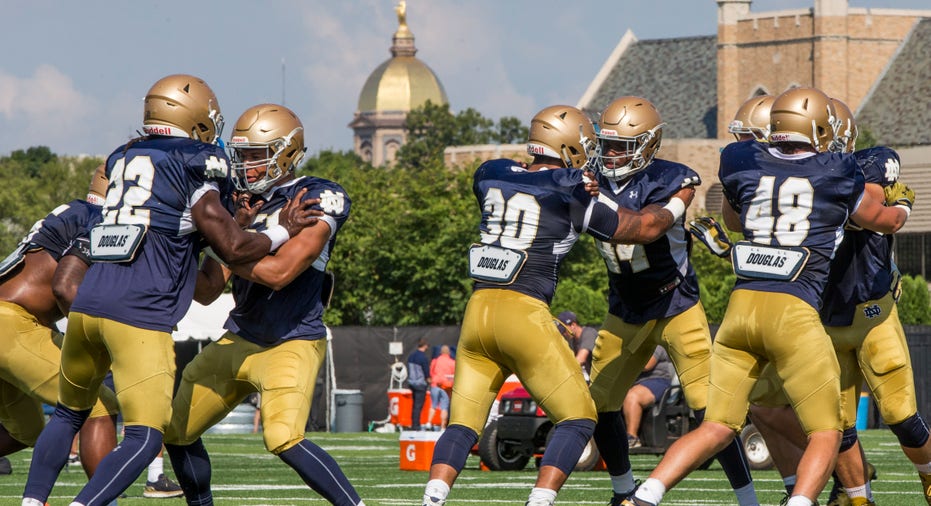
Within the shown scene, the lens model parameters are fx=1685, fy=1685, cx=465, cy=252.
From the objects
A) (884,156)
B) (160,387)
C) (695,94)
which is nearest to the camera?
(160,387)

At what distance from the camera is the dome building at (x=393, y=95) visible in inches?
7156

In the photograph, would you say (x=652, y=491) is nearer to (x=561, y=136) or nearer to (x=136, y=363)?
(x=561, y=136)

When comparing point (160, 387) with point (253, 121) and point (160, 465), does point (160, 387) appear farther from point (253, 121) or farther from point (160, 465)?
point (160, 465)

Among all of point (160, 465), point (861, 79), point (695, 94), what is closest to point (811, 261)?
point (160, 465)

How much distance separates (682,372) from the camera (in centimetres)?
876

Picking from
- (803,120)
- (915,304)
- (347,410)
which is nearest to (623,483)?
(803,120)

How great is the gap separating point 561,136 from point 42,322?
3.03m

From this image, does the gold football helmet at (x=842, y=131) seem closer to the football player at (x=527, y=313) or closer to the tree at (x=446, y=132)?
the football player at (x=527, y=313)

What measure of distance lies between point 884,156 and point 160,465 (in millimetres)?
5817

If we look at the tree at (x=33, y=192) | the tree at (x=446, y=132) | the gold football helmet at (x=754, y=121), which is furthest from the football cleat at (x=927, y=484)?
the tree at (x=446, y=132)

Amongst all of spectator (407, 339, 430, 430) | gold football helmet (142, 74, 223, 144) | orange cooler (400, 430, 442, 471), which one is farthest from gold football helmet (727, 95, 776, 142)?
spectator (407, 339, 430, 430)

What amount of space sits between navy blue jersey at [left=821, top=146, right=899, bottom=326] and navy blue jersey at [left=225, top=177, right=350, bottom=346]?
8.88 ft

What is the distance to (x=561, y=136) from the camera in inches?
327

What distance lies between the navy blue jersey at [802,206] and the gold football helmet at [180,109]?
8.20ft
